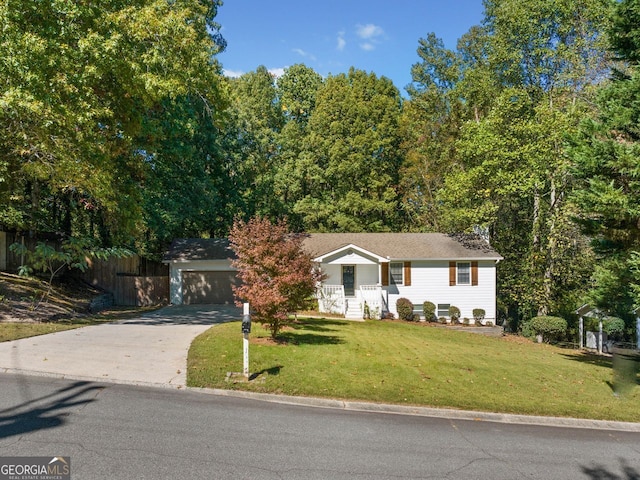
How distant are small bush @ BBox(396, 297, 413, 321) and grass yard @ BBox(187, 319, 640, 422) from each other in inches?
359

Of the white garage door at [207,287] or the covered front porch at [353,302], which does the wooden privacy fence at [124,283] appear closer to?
the white garage door at [207,287]

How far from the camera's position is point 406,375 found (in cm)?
1013

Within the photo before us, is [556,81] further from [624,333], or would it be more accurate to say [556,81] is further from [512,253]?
[624,333]

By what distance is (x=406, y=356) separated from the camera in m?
12.5

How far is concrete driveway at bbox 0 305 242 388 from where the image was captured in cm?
867

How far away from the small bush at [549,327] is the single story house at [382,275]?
2340 mm

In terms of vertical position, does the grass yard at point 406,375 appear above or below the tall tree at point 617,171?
below

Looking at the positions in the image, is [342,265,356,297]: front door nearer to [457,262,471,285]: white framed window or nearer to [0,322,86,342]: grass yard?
[457,262,471,285]: white framed window

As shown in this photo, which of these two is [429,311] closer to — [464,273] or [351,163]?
[464,273]

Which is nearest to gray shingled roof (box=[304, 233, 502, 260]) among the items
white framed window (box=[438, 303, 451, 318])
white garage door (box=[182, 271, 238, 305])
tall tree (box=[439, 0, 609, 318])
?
tall tree (box=[439, 0, 609, 318])

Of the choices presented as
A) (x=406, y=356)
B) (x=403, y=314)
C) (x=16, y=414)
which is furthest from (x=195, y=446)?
(x=403, y=314)

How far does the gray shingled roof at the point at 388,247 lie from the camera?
2533 cm

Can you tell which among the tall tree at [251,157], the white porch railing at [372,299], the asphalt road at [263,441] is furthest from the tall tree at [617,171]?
the tall tree at [251,157]

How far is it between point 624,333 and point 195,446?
2826 cm
